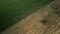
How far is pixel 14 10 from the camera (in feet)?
4.40

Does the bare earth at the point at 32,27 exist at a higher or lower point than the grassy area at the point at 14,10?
lower

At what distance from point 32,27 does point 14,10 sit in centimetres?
27

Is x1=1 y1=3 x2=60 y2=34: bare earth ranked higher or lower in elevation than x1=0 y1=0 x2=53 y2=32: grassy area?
lower

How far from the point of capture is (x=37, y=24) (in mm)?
1373

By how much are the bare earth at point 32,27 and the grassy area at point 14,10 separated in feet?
0.16

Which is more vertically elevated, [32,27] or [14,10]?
[14,10]

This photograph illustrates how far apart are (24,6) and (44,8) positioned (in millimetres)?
312

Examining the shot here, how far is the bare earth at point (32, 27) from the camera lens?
127 centimetres

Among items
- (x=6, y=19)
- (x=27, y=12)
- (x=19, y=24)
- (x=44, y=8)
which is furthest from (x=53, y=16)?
(x=6, y=19)

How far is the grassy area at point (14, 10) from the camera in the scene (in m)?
1.25

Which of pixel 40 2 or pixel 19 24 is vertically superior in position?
pixel 40 2

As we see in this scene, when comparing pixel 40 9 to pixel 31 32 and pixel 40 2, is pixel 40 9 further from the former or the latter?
pixel 31 32

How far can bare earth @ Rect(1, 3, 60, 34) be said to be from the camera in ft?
4.18

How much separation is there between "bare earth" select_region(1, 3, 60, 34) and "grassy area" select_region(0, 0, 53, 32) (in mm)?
49
